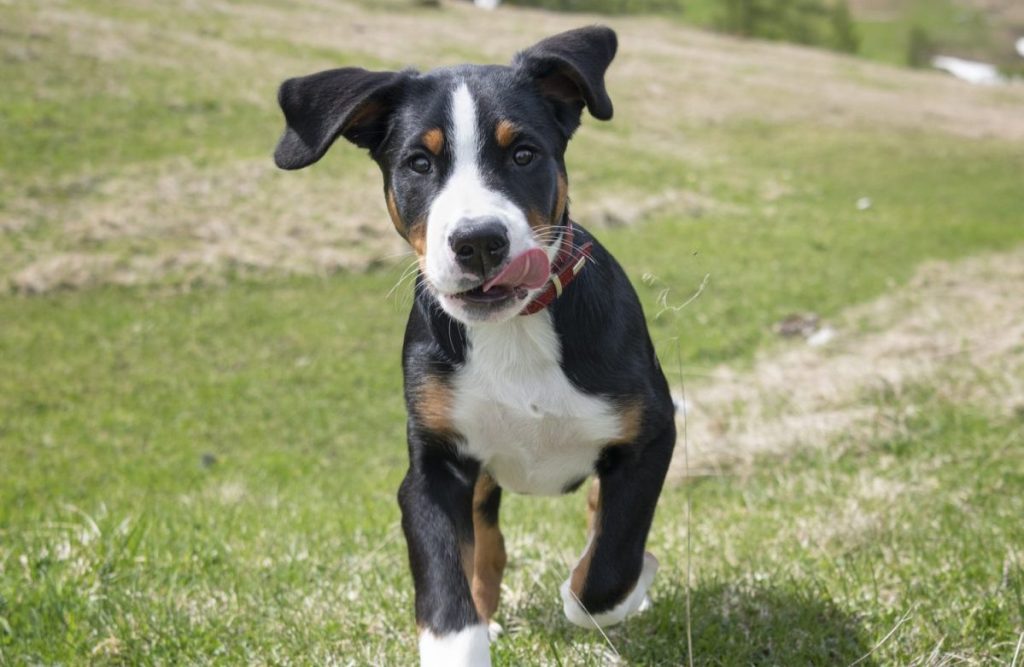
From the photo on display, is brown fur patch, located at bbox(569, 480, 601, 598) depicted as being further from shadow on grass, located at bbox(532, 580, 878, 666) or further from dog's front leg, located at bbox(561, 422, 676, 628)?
shadow on grass, located at bbox(532, 580, 878, 666)

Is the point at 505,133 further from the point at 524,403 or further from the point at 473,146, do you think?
the point at 524,403

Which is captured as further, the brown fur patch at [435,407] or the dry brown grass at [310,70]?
the dry brown grass at [310,70]

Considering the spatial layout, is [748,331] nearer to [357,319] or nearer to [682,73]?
[357,319]

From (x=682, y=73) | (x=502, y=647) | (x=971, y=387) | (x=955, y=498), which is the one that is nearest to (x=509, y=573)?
(x=502, y=647)

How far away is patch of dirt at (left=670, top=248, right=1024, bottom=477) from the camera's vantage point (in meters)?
7.73

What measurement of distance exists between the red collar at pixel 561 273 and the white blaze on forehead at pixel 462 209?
379mm

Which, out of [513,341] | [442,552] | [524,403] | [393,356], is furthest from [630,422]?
[393,356]

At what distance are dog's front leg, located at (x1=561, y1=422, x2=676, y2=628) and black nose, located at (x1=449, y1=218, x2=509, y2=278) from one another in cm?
90

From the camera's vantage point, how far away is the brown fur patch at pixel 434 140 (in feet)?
11.5

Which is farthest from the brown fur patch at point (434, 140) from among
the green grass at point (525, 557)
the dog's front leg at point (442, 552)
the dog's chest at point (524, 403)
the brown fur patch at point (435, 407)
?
the green grass at point (525, 557)

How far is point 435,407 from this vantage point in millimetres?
3609

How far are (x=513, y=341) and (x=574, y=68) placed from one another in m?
0.96

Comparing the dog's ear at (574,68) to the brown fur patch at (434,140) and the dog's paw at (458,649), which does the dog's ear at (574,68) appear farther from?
the dog's paw at (458,649)

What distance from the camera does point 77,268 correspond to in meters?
17.2
